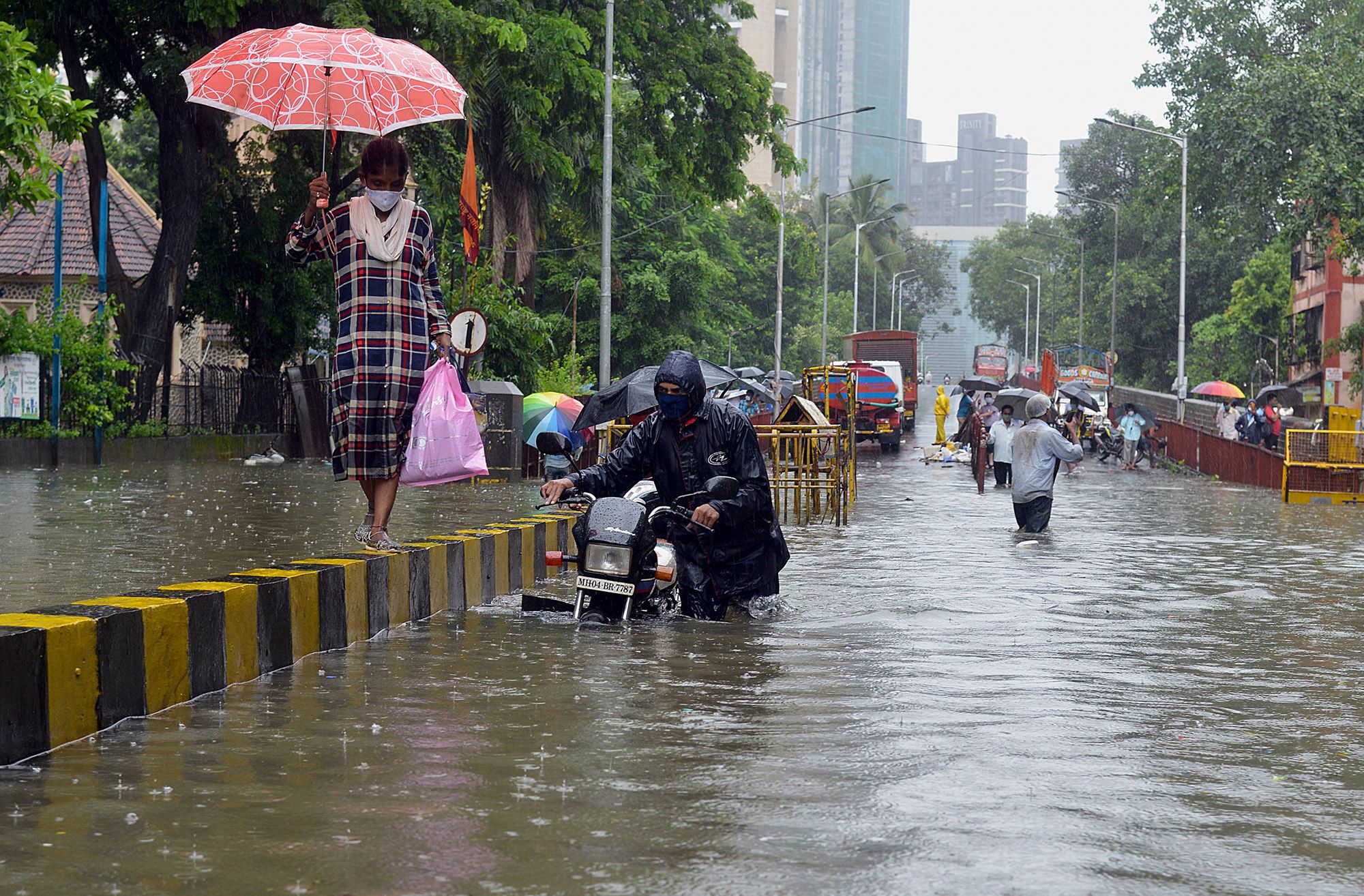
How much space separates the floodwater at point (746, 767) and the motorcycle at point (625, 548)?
232mm

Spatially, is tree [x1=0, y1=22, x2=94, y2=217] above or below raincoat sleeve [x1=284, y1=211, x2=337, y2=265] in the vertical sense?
above

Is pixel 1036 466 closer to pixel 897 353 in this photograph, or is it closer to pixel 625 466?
pixel 625 466

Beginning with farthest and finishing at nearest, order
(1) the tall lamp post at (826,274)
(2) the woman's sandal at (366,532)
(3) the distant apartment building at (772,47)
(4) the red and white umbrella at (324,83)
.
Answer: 1. (3) the distant apartment building at (772,47)
2. (1) the tall lamp post at (826,274)
3. (4) the red and white umbrella at (324,83)
4. (2) the woman's sandal at (366,532)

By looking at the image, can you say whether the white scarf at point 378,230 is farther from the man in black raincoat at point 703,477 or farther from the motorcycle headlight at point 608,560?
the motorcycle headlight at point 608,560

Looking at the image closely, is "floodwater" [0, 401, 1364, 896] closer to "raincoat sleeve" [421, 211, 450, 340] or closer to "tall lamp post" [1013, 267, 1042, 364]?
"raincoat sleeve" [421, 211, 450, 340]

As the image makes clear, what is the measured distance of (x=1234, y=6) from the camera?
54.2 meters

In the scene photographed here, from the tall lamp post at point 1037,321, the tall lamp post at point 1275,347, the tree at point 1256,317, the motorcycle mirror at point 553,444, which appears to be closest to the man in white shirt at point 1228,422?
the tree at point 1256,317

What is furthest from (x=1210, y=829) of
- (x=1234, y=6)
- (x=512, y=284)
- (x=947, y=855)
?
(x=1234, y=6)

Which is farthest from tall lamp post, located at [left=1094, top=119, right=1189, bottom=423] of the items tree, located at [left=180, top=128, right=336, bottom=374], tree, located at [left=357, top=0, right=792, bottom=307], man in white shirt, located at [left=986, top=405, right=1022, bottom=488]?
tree, located at [left=180, top=128, right=336, bottom=374]

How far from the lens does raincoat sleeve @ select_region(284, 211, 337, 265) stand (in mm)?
8789

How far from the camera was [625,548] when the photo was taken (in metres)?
8.61

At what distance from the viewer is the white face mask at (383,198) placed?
870cm

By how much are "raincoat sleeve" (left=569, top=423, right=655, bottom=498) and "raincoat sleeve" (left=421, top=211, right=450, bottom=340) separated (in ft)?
3.59

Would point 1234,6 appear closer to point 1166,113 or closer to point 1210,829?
point 1166,113
